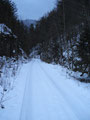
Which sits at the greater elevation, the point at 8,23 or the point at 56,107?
the point at 8,23

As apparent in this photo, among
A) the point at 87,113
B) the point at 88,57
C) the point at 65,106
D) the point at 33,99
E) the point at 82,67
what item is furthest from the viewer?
the point at 82,67

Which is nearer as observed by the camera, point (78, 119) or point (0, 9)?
point (78, 119)

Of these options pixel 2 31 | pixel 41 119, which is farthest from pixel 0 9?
pixel 41 119

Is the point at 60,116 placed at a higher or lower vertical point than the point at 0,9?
lower

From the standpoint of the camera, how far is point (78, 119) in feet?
9.04

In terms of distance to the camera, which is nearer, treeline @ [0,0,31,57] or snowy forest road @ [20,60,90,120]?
snowy forest road @ [20,60,90,120]

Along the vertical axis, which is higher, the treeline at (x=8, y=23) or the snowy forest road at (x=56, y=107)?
the treeline at (x=8, y=23)

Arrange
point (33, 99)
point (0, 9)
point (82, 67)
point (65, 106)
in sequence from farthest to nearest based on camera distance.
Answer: point (0, 9) < point (82, 67) < point (33, 99) < point (65, 106)

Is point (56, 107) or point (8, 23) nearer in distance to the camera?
point (56, 107)

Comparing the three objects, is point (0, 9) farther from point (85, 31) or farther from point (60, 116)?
point (60, 116)

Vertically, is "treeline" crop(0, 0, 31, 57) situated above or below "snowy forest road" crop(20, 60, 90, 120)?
above

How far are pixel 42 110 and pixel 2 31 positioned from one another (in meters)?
13.2

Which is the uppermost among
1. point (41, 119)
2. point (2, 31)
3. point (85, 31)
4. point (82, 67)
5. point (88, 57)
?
point (2, 31)

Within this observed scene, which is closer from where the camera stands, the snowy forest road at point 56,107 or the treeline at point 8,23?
the snowy forest road at point 56,107
